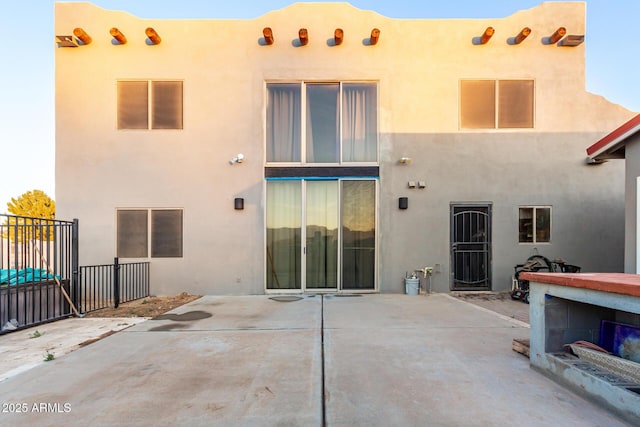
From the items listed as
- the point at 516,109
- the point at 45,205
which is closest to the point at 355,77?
the point at 516,109

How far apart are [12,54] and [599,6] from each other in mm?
16268

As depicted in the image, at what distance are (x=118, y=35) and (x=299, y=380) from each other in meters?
8.29

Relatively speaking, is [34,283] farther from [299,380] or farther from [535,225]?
[535,225]

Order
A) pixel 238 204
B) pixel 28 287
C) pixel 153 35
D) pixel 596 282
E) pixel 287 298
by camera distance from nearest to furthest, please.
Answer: pixel 596 282, pixel 28 287, pixel 287 298, pixel 153 35, pixel 238 204

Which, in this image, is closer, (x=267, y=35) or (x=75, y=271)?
(x=75, y=271)

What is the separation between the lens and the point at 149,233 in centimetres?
743

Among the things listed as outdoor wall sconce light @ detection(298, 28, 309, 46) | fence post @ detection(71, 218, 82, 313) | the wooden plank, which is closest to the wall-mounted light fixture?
outdoor wall sconce light @ detection(298, 28, 309, 46)

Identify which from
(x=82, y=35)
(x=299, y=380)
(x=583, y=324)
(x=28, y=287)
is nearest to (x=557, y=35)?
(x=583, y=324)

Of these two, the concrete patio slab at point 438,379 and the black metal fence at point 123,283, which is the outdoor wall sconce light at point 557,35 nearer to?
the concrete patio slab at point 438,379

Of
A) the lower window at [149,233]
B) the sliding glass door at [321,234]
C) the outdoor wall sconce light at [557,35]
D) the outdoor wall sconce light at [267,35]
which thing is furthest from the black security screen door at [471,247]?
the lower window at [149,233]

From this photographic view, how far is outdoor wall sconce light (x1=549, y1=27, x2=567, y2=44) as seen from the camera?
7.20 m

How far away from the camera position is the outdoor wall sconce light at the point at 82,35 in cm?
722

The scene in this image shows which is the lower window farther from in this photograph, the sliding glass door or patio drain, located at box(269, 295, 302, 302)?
patio drain, located at box(269, 295, 302, 302)

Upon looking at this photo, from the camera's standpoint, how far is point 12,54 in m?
9.88
